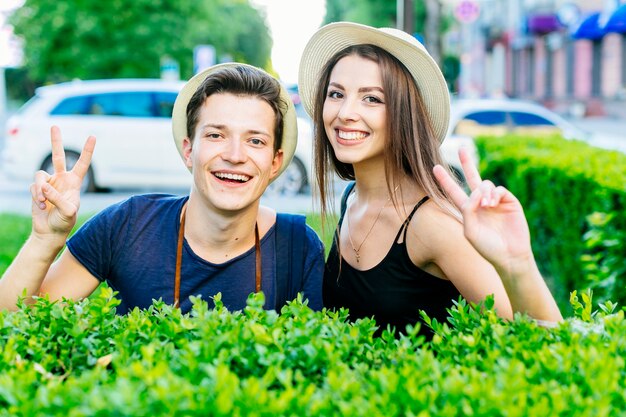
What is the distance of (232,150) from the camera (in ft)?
9.96

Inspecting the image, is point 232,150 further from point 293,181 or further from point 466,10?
point 466,10

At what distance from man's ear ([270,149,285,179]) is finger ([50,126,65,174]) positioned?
724 millimetres

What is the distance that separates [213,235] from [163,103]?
11.4 metres

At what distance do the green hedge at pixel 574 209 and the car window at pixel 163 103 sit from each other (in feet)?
20.0

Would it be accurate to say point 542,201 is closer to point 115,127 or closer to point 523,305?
point 523,305

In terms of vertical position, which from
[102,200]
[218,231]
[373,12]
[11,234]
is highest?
[373,12]

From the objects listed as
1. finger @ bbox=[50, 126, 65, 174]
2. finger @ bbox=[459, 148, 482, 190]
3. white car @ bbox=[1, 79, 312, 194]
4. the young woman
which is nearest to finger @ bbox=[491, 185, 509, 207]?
finger @ bbox=[459, 148, 482, 190]

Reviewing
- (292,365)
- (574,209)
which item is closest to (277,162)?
(292,365)

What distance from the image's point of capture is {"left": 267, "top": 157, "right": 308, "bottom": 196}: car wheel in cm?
1443

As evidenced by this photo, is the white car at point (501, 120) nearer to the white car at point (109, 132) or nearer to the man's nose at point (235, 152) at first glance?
the white car at point (109, 132)

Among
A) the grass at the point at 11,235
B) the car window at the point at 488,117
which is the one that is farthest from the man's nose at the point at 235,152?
the car window at the point at 488,117

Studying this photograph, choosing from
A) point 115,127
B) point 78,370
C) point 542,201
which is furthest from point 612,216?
point 115,127

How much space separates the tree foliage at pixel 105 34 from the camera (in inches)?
1195

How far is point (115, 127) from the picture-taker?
14.1 metres
